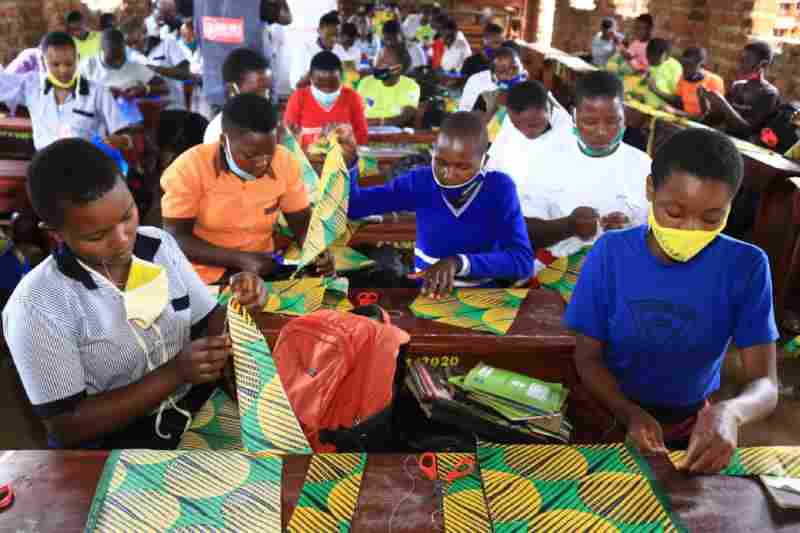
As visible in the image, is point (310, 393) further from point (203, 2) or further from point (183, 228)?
point (203, 2)

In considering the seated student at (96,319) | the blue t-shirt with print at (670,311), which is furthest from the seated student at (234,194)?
the blue t-shirt with print at (670,311)

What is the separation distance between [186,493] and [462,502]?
490 millimetres

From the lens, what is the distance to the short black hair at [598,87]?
288 centimetres

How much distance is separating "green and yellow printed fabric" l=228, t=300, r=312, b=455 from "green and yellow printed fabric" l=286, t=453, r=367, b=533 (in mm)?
73

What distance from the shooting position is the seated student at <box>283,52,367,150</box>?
183 inches

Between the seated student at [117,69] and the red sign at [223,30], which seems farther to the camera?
the seated student at [117,69]

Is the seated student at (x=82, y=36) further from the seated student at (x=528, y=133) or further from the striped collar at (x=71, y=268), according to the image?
the striped collar at (x=71, y=268)

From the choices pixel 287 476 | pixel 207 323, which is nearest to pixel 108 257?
pixel 207 323

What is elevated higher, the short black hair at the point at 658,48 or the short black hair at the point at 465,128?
the short black hair at the point at 658,48

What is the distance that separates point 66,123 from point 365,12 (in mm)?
11302

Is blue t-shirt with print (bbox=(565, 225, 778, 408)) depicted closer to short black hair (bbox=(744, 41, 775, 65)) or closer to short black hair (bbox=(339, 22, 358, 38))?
short black hair (bbox=(744, 41, 775, 65))

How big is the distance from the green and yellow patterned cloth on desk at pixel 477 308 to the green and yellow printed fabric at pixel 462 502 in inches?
27.9

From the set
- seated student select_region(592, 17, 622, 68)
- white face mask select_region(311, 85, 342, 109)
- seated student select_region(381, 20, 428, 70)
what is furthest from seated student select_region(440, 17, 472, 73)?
white face mask select_region(311, 85, 342, 109)

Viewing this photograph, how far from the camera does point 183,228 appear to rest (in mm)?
2609
